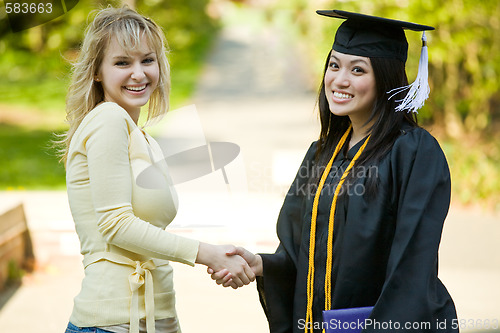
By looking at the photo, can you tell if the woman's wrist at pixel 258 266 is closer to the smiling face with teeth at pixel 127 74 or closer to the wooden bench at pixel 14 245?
Result: the smiling face with teeth at pixel 127 74

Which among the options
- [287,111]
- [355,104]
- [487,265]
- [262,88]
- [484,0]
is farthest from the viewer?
[262,88]

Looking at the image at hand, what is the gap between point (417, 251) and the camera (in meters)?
2.28

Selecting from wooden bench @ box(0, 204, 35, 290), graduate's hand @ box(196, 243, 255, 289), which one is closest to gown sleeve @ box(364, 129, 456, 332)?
graduate's hand @ box(196, 243, 255, 289)

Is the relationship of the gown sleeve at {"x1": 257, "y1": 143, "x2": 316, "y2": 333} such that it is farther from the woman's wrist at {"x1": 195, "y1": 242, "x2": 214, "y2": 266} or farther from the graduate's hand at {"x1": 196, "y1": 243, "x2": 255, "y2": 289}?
the woman's wrist at {"x1": 195, "y1": 242, "x2": 214, "y2": 266}

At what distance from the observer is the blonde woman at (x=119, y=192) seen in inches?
89.6

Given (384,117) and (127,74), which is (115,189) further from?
(384,117)

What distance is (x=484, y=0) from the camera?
346 inches

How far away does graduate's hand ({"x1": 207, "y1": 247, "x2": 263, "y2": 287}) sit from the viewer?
269 cm

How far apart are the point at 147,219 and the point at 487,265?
4.24m

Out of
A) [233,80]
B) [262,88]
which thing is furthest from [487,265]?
[233,80]

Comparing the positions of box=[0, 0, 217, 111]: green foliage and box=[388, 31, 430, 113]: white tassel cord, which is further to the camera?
box=[0, 0, 217, 111]: green foliage

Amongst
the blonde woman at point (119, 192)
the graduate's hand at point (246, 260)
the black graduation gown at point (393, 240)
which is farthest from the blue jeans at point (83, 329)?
the black graduation gown at point (393, 240)

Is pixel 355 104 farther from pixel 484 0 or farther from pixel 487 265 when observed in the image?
pixel 484 0

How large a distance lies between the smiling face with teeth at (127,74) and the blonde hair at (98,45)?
0.02 m
